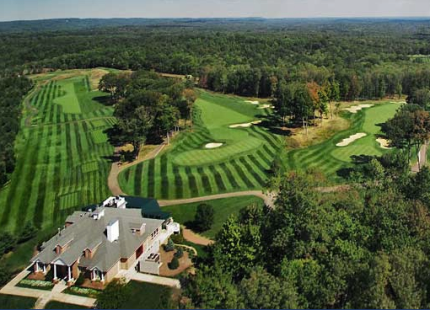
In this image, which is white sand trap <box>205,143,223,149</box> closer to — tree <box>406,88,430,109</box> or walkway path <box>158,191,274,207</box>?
walkway path <box>158,191,274,207</box>

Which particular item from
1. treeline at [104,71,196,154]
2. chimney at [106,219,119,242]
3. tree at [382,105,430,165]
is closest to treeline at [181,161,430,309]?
chimney at [106,219,119,242]

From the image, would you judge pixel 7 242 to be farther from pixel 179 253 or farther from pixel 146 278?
pixel 179 253

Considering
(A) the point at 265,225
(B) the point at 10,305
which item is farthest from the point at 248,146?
(B) the point at 10,305

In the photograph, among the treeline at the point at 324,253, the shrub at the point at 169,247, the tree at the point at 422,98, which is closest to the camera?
the treeline at the point at 324,253

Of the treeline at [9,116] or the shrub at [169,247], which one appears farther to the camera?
the treeline at [9,116]

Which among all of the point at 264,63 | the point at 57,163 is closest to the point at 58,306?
the point at 57,163

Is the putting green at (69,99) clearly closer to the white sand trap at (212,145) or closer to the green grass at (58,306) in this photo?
the white sand trap at (212,145)

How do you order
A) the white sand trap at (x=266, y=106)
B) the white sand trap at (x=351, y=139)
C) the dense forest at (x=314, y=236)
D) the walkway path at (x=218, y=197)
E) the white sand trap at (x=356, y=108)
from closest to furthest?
the dense forest at (x=314, y=236) < the walkway path at (x=218, y=197) < the white sand trap at (x=351, y=139) < the white sand trap at (x=356, y=108) < the white sand trap at (x=266, y=106)

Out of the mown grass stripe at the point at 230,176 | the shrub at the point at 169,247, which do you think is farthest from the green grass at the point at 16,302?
the mown grass stripe at the point at 230,176
